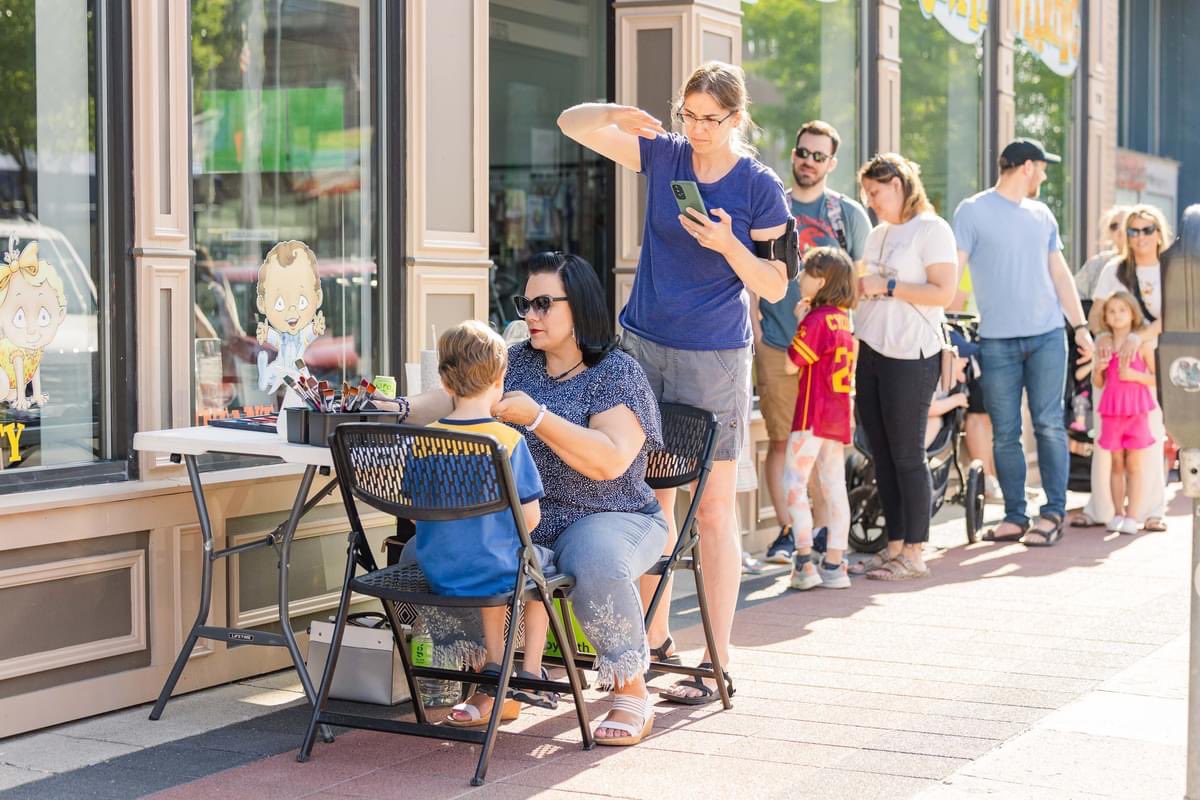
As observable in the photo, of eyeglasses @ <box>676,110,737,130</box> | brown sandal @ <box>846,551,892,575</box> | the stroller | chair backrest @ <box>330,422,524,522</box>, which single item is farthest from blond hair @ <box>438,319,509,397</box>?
the stroller

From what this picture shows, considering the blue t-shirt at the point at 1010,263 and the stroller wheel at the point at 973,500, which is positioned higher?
the blue t-shirt at the point at 1010,263

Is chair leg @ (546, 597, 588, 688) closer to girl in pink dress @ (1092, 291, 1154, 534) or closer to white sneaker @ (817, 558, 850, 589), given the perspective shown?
white sneaker @ (817, 558, 850, 589)

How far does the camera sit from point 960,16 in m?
10.8

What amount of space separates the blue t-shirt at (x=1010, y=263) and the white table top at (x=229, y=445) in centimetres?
459

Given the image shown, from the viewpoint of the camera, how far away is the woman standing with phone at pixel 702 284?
202 inches

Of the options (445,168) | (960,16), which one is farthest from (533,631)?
(960,16)

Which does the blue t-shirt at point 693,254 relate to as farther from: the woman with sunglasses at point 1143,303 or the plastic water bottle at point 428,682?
the woman with sunglasses at point 1143,303

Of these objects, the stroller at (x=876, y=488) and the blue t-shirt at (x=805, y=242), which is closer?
the blue t-shirt at (x=805, y=242)

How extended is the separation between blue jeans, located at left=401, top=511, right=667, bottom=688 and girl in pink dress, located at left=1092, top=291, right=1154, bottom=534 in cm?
487

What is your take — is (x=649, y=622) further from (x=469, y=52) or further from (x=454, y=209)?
(x=469, y=52)

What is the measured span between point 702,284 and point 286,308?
1626 millimetres

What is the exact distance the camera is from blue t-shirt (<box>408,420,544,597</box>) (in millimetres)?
4398

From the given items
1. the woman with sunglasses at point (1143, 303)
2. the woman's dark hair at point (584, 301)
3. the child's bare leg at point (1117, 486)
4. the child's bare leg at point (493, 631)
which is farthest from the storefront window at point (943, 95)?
the child's bare leg at point (493, 631)

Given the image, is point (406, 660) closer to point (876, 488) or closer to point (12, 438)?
point (12, 438)
